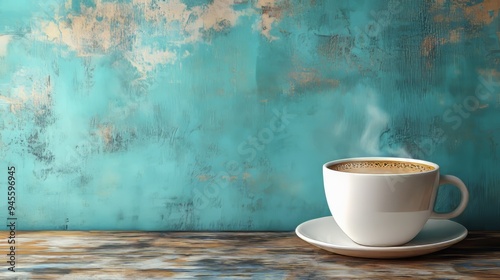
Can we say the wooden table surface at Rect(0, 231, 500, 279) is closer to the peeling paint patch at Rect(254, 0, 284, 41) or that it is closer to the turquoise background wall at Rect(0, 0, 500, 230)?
the turquoise background wall at Rect(0, 0, 500, 230)

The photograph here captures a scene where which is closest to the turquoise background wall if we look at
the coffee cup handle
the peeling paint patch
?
the peeling paint patch

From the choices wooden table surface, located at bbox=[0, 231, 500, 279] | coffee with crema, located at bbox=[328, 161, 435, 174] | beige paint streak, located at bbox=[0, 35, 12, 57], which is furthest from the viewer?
beige paint streak, located at bbox=[0, 35, 12, 57]

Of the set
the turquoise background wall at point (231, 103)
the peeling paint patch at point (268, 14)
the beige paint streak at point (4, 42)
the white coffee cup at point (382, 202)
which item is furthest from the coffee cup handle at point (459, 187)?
the beige paint streak at point (4, 42)

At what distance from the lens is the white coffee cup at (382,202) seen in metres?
0.78

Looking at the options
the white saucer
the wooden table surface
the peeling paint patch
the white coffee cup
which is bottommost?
the wooden table surface

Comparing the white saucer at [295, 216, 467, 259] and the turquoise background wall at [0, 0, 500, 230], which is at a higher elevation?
the turquoise background wall at [0, 0, 500, 230]

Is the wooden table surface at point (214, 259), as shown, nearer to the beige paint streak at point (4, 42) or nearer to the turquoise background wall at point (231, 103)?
the turquoise background wall at point (231, 103)

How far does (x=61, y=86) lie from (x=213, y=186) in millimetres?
311

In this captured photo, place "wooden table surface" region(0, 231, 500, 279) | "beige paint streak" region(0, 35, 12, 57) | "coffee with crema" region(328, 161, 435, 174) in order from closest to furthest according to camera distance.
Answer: "wooden table surface" region(0, 231, 500, 279)
"coffee with crema" region(328, 161, 435, 174)
"beige paint streak" region(0, 35, 12, 57)

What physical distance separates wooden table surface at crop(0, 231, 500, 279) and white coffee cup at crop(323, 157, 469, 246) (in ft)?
0.13

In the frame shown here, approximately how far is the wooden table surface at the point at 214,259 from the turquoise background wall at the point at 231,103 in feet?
0.23

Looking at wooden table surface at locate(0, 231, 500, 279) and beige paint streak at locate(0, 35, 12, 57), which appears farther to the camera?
beige paint streak at locate(0, 35, 12, 57)

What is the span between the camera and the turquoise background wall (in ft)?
3.16

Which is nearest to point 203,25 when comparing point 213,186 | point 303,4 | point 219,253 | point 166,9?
point 166,9
